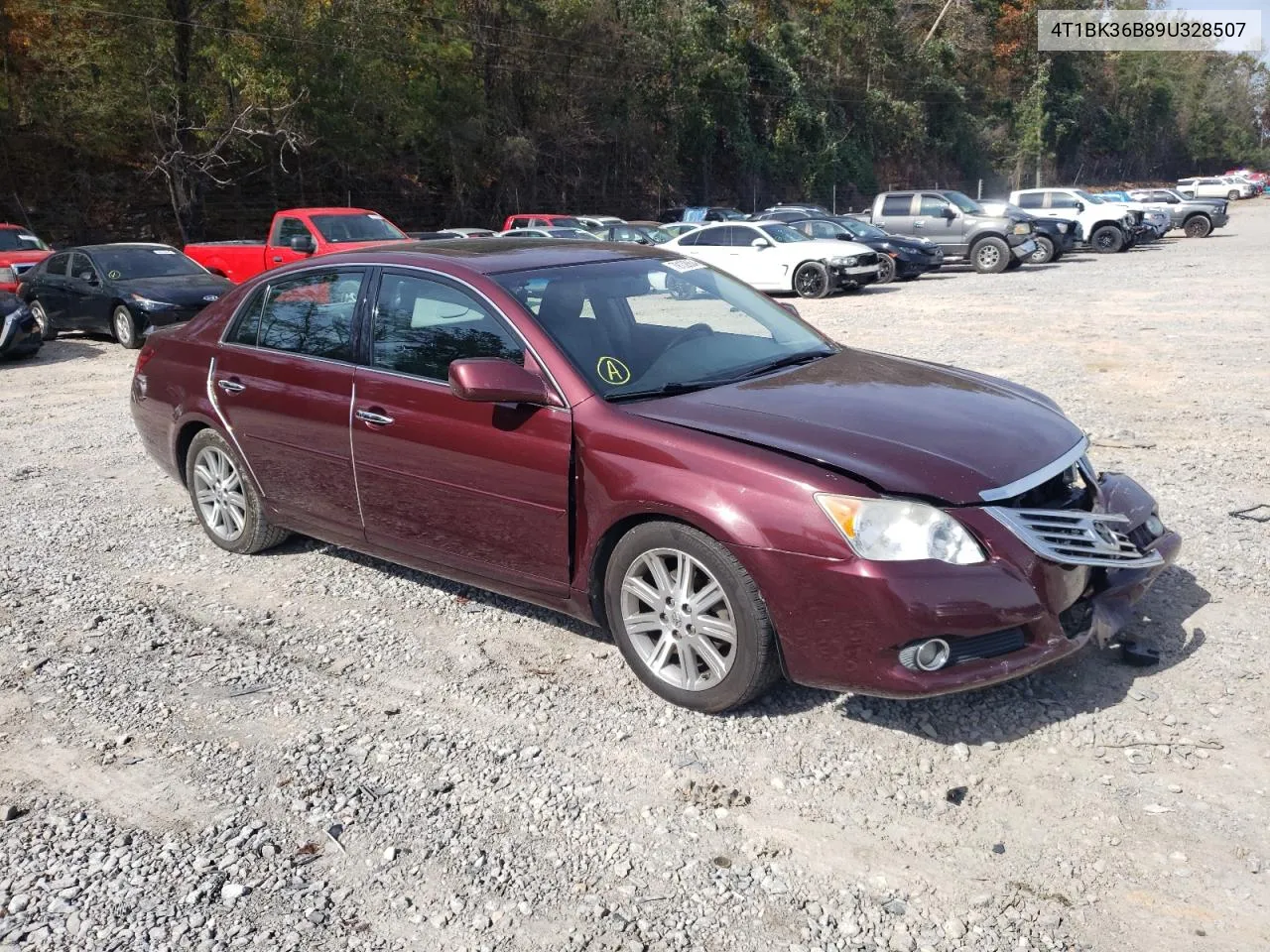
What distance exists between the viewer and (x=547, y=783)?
3.57 meters

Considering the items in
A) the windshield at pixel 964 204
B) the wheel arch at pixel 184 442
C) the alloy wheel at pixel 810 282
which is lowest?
the wheel arch at pixel 184 442

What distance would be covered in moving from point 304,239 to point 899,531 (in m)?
14.5

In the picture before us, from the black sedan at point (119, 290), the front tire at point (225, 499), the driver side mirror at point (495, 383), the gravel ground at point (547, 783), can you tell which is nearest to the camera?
the gravel ground at point (547, 783)

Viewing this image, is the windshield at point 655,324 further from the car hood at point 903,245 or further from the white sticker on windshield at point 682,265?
the car hood at point 903,245

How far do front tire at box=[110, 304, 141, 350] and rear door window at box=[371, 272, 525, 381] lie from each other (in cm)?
1150

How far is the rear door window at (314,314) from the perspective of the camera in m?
4.99

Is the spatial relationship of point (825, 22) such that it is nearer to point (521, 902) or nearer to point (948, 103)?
point (948, 103)

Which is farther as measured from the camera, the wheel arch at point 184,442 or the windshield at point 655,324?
the wheel arch at point 184,442

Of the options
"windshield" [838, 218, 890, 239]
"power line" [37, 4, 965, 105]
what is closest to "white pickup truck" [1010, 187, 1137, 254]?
"windshield" [838, 218, 890, 239]

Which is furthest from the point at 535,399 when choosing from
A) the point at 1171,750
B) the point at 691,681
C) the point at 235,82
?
the point at 235,82

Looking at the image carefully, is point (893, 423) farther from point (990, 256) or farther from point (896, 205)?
point (896, 205)

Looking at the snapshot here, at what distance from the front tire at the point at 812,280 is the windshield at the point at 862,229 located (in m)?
3.17

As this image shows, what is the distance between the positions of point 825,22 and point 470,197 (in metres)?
28.2

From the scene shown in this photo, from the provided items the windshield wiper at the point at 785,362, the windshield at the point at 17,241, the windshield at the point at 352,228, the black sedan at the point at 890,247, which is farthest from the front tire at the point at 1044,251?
the windshield wiper at the point at 785,362
